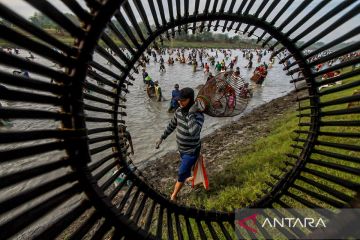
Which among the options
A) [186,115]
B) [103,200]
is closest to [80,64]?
[103,200]

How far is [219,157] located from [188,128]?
480 centimetres

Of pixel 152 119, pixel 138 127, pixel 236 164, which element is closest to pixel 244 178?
pixel 236 164

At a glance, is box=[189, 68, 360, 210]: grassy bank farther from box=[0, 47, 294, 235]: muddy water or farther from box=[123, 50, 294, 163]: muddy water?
box=[123, 50, 294, 163]: muddy water

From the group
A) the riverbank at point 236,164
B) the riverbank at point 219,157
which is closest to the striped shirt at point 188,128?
the riverbank at point 236,164

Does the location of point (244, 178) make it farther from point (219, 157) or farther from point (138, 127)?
point (138, 127)

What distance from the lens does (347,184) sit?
2.12 meters

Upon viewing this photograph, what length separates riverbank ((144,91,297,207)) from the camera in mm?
6393

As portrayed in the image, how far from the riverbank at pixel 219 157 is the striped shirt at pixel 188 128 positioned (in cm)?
156

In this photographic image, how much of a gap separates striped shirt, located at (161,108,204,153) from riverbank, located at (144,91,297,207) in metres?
1.56

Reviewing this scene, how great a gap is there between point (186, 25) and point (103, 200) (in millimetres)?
2005

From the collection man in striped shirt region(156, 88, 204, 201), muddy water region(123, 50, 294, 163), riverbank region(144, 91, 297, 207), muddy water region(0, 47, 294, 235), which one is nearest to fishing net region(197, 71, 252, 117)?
man in striped shirt region(156, 88, 204, 201)

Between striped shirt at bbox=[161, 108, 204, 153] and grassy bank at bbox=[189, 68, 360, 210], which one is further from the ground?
striped shirt at bbox=[161, 108, 204, 153]

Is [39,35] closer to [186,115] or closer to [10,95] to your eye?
[10,95]

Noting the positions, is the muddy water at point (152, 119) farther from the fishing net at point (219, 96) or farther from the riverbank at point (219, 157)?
the fishing net at point (219, 96)
